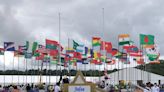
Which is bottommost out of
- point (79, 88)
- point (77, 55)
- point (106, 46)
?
point (79, 88)

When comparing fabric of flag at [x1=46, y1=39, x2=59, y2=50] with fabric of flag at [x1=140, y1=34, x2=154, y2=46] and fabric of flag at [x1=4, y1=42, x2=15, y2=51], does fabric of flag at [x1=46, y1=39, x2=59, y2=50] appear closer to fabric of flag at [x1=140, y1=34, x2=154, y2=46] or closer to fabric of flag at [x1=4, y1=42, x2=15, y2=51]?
fabric of flag at [x1=4, y1=42, x2=15, y2=51]

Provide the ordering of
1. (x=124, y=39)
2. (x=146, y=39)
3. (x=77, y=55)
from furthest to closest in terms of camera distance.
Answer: (x=77, y=55), (x=124, y=39), (x=146, y=39)

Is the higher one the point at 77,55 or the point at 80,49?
the point at 80,49

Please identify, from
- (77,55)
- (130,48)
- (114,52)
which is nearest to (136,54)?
(114,52)

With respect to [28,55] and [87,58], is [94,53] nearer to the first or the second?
[87,58]

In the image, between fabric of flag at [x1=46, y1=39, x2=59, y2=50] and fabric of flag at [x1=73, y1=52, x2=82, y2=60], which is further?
fabric of flag at [x1=73, y1=52, x2=82, y2=60]

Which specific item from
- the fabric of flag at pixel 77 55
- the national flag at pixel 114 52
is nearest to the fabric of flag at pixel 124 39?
the national flag at pixel 114 52

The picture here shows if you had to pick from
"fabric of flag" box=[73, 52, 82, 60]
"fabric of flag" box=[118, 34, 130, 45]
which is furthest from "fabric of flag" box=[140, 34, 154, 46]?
"fabric of flag" box=[73, 52, 82, 60]

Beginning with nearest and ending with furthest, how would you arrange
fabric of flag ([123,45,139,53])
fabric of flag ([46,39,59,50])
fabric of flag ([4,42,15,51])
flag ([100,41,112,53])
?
1. fabric of flag ([123,45,139,53])
2. flag ([100,41,112,53])
3. fabric of flag ([46,39,59,50])
4. fabric of flag ([4,42,15,51])

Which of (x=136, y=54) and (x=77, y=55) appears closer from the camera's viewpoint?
(x=136, y=54)

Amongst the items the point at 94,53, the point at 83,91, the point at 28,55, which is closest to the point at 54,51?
the point at 28,55

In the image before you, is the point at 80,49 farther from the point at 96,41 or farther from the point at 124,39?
the point at 124,39

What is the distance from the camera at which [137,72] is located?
74250mm

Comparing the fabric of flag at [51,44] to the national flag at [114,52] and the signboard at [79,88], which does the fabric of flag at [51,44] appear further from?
the signboard at [79,88]
